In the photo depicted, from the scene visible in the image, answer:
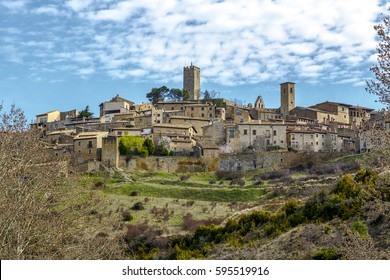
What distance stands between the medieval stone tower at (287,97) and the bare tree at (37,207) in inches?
2801

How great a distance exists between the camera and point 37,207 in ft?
55.0

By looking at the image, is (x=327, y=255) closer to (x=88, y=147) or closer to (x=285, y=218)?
(x=285, y=218)

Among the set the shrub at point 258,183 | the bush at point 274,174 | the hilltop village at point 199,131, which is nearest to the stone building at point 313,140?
the hilltop village at point 199,131

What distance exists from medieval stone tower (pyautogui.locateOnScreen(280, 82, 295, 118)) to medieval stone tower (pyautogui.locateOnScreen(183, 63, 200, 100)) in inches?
630

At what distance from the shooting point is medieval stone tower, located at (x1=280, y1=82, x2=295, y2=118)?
89.9 meters

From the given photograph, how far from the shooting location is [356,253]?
1244 cm

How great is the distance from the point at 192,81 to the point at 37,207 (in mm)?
86695

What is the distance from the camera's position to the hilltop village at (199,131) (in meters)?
59.1

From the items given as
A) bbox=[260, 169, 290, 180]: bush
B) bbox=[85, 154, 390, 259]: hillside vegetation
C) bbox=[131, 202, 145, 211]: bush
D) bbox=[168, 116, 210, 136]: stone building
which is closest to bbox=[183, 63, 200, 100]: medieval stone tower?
bbox=[168, 116, 210, 136]: stone building

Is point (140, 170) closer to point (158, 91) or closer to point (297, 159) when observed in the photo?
point (297, 159)

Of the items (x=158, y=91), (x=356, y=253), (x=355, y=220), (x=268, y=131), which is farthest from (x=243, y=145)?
(x=356, y=253)

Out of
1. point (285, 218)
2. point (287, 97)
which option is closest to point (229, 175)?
point (285, 218)

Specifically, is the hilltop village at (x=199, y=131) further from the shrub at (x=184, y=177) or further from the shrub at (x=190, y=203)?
the shrub at (x=190, y=203)

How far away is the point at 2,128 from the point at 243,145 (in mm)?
48598
